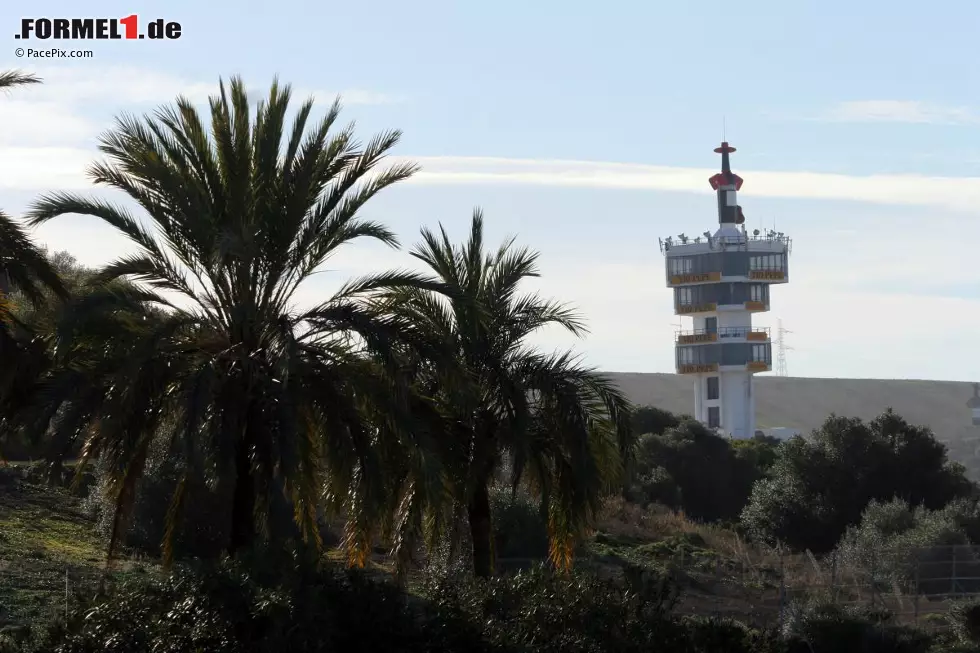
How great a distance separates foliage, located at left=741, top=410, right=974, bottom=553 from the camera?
45.5 metres

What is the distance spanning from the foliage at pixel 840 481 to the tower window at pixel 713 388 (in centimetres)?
6880

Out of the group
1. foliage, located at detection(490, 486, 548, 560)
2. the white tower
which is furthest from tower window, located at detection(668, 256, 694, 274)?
foliage, located at detection(490, 486, 548, 560)

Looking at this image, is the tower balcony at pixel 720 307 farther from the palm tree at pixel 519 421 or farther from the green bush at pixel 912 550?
the palm tree at pixel 519 421

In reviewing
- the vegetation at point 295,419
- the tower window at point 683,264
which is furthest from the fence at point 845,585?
the tower window at point 683,264

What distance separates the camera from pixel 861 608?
23.9 metres

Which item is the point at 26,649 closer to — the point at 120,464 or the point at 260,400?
the point at 120,464

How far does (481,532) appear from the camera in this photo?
1981 cm

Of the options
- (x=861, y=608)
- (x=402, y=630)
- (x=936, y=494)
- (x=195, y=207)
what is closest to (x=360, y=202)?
(x=195, y=207)

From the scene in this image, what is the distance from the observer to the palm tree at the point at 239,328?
15141 mm

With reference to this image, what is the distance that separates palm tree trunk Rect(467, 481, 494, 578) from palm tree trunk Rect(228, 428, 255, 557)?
13.7 ft

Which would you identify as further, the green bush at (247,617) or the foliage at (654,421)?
the foliage at (654,421)

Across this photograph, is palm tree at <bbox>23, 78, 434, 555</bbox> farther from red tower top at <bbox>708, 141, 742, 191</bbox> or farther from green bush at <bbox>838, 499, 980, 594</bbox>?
red tower top at <bbox>708, 141, 742, 191</bbox>

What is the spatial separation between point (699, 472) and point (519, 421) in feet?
150

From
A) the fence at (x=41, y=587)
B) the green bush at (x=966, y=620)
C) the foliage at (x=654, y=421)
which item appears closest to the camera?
the fence at (x=41, y=587)
